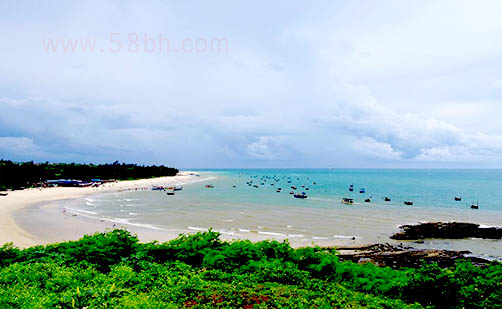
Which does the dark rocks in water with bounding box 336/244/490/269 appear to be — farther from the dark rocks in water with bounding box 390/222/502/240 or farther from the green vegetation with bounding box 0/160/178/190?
the green vegetation with bounding box 0/160/178/190

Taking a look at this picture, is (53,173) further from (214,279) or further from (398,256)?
(214,279)

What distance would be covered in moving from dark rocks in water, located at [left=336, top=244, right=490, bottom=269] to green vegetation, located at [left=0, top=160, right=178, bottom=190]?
6988cm

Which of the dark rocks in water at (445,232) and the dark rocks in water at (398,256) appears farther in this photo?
the dark rocks in water at (445,232)

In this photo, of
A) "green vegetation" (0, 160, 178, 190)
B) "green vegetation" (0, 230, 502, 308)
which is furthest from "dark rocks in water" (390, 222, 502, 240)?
"green vegetation" (0, 160, 178, 190)

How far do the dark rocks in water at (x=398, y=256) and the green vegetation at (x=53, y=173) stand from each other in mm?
69880

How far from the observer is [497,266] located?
8.74m

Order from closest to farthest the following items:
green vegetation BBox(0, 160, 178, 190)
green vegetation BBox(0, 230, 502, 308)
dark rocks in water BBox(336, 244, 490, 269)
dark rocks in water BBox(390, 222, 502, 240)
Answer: green vegetation BBox(0, 230, 502, 308) → dark rocks in water BBox(336, 244, 490, 269) → dark rocks in water BBox(390, 222, 502, 240) → green vegetation BBox(0, 160, 178, 190)

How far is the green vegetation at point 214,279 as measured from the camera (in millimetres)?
7535

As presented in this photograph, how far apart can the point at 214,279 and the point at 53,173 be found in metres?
102

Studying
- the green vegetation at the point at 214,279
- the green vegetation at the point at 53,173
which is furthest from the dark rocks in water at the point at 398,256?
the green vegetation at the point at 53,173

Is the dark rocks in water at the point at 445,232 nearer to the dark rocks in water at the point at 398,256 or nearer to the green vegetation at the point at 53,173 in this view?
the dark rocks in water at the point at 398,256

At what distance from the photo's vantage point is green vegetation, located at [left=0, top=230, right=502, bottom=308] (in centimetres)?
754

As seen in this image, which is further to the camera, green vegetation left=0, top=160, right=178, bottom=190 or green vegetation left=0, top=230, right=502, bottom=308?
green vegetation left=0, top=160, right=178, bottom=190

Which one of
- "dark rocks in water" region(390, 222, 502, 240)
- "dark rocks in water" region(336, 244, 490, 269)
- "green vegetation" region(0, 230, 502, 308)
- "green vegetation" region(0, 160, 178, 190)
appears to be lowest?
"dark rocks in water" region(390, 222, 502, 240)
